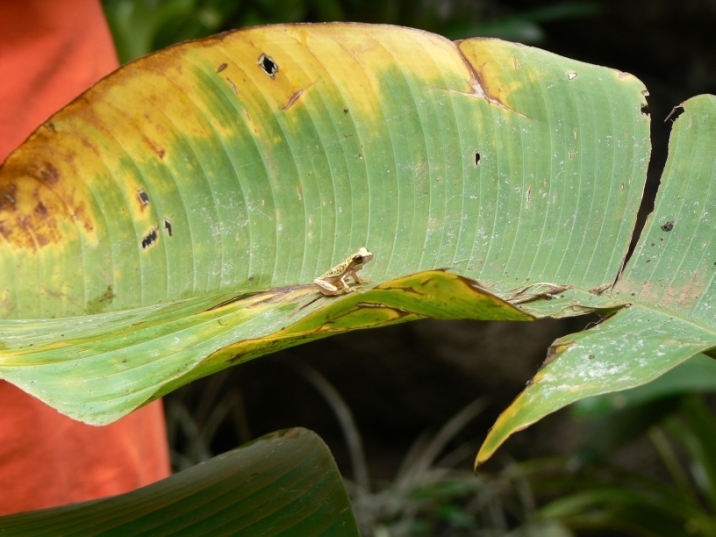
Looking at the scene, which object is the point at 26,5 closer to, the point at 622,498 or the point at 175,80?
the point at 175,80

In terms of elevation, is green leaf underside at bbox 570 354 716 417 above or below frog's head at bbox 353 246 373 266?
below

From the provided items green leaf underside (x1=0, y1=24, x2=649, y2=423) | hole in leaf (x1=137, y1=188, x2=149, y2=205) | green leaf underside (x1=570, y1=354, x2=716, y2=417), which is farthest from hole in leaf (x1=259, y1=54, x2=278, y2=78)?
green leaf underside (x1=570, y1=354, x2=716, y2=417)

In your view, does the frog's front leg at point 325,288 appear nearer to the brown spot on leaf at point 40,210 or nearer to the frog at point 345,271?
the frog at point 345,271

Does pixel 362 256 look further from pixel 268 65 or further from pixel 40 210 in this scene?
pixel 40 210

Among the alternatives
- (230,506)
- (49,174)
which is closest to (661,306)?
(230,506)

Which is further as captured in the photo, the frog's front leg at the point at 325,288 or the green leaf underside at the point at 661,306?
the frog's front leg at the point at 325,288

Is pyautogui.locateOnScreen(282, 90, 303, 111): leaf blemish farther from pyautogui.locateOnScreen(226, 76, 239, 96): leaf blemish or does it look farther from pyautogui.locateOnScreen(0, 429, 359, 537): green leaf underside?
pyautogui.locateOnScreen(0, 429, 359, 537): green leaf underside

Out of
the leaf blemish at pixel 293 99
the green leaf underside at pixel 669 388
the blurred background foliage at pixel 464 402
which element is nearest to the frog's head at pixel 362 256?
the leaf blemish at pixel 293 99
